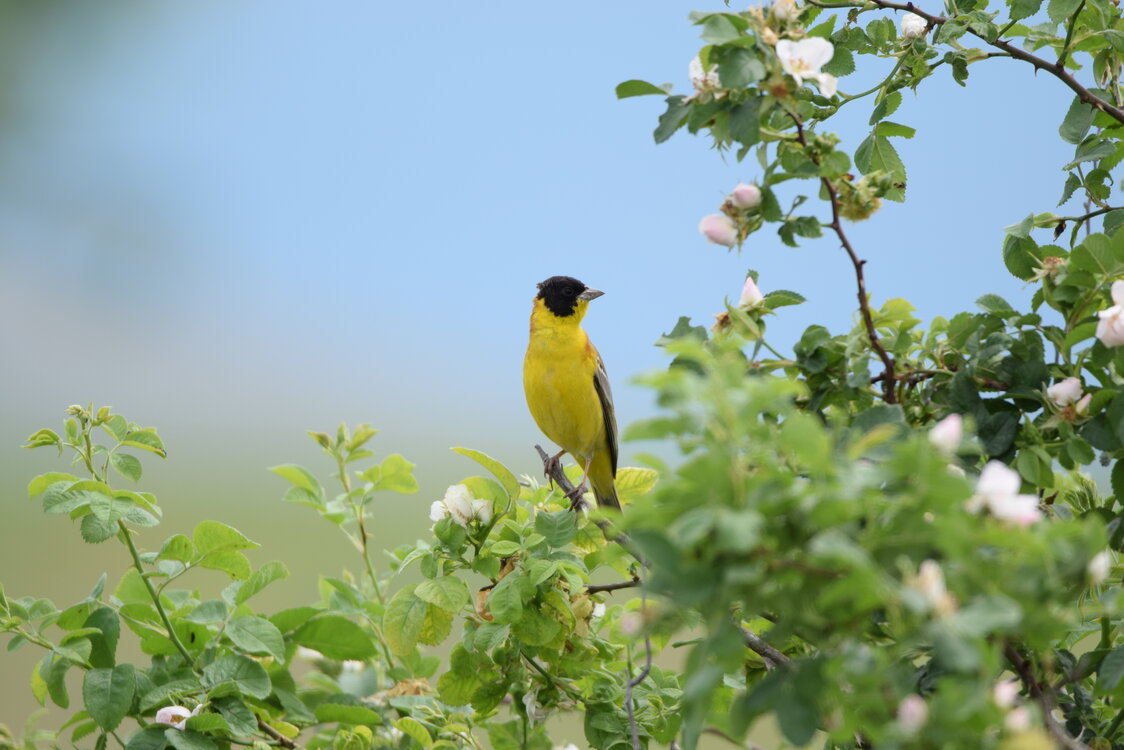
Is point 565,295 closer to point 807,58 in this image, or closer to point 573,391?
point 573,391

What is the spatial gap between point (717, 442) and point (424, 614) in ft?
3.02

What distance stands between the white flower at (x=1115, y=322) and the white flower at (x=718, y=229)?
17.4 inches

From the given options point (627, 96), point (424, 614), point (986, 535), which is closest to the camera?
point (986, 535)

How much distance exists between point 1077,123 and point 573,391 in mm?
1580

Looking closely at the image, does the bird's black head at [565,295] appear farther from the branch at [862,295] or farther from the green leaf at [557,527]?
the branch at [862,295]

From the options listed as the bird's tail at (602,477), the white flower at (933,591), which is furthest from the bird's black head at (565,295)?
the white flower at (933,591)

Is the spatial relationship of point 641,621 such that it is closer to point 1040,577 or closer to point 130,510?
point 1040,577

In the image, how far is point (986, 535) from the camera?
817 millimetres

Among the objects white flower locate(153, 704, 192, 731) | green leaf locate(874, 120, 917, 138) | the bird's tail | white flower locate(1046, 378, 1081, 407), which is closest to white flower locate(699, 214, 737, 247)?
Result: white flower locate(1046, 378, 1081, 407)

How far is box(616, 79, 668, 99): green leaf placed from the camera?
1285 mm

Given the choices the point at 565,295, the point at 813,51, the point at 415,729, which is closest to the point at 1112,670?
the point at 813,51

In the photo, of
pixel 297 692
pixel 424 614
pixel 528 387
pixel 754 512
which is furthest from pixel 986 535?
pixel 528 387

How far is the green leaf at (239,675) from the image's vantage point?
1636 millimetres

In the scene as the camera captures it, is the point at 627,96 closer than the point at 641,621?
No
